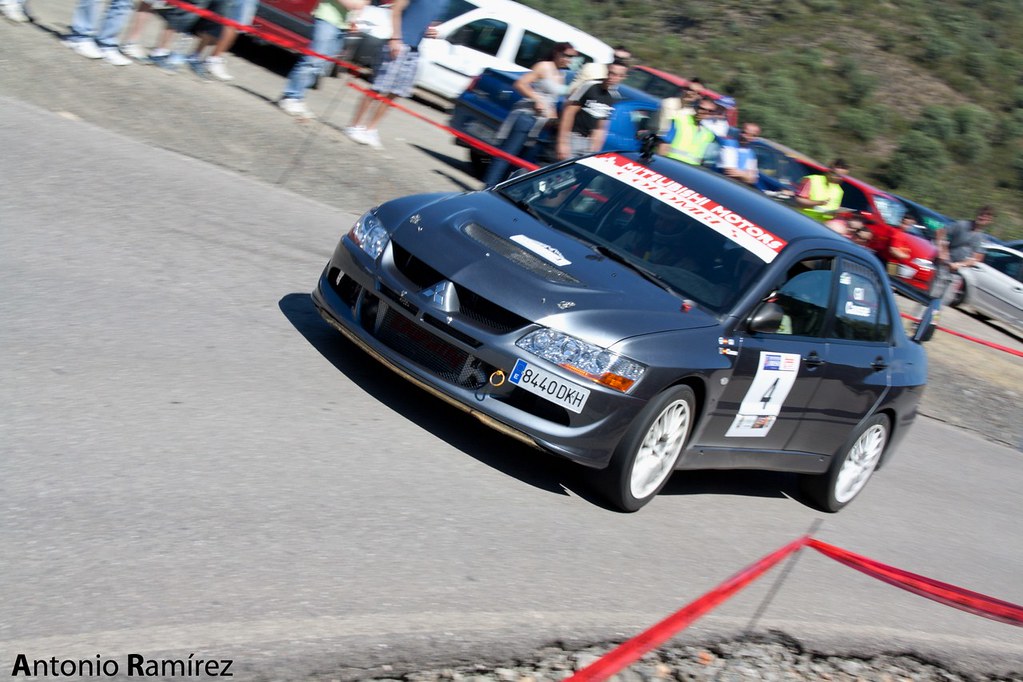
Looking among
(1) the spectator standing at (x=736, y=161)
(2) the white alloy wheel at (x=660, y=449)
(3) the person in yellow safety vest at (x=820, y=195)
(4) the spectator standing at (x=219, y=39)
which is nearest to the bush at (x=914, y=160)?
(3) the person in yellow safety vest at (x=820, y=195)

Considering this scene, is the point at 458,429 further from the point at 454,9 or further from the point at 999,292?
the point at 999,292

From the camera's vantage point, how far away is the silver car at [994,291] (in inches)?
789

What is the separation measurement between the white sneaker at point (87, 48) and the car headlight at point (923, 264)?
505 inches

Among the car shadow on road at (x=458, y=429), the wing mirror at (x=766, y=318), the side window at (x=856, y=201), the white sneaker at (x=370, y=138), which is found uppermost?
the wing mirror at (x=766, y=318)

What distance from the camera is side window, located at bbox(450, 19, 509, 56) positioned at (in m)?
19.5

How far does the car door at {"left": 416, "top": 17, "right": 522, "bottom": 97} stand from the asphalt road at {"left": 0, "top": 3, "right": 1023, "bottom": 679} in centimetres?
975

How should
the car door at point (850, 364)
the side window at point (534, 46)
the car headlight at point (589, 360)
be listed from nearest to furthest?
1. the car headlight at point (589, 360)
2. the car door at point (850, 364)
3. the side window at point (534, 46)

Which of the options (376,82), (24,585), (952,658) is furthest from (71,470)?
(376,82)

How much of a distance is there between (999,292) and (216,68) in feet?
45.3

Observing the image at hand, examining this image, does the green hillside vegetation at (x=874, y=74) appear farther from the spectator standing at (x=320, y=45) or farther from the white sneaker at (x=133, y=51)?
the white sneaker at (x=133, y=51)

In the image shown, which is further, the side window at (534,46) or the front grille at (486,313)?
the side window at (534,46)

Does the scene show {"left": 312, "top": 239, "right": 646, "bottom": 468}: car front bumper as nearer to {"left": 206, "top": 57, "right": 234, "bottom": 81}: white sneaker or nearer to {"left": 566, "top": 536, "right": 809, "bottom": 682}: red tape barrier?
{"left": 566, "top": 536, "right": 809, "bottom": 682}: red tape barrier

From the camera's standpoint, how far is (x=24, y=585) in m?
3.71

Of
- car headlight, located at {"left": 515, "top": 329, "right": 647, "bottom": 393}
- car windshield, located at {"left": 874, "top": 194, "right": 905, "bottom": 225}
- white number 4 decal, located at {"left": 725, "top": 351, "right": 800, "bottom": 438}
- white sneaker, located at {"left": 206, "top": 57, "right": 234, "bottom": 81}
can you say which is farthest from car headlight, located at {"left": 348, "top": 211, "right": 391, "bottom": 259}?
car windshield, located at {"left": 874, "top": 194, "right": 905, "bottom": 225}
